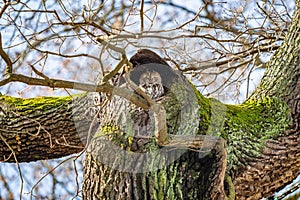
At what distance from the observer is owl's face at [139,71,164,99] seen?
2141 millimetres

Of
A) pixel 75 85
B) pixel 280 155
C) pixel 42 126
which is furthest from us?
pixel 42 126

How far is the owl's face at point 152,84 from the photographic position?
7.02 ft

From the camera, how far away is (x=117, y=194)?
79.7 inches

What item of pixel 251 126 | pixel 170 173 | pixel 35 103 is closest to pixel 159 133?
pixel 170 173

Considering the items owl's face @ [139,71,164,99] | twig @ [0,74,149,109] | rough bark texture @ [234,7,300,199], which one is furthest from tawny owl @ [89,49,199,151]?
rough bark texture @ [234,7,300,199]

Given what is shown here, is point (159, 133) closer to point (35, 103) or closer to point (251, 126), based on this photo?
point (251, 126)

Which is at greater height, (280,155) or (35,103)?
(35,103)

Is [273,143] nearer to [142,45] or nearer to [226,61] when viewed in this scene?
[142,45]

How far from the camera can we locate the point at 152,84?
7.04 ft

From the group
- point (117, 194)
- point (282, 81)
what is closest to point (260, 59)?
point (282, 81)

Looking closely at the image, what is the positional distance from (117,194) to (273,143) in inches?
27.9

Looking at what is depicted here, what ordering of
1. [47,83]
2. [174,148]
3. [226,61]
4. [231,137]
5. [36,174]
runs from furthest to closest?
[36,174]
[226,61]
[231,137]
[174,148]
[47,83]

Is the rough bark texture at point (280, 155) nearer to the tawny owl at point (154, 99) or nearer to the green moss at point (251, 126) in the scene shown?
the green moss at point (251, 126)

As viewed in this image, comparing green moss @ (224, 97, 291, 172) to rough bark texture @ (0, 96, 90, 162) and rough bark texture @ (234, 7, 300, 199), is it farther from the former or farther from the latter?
rough bark texture @ (0, 96, 90, 162)
